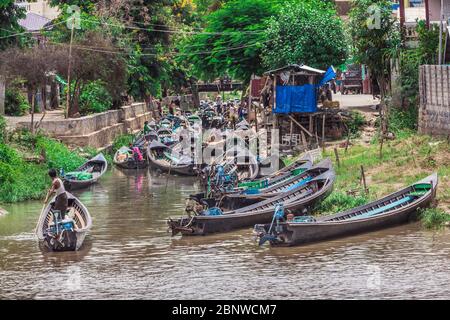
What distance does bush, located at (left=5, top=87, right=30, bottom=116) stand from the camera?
44.0m

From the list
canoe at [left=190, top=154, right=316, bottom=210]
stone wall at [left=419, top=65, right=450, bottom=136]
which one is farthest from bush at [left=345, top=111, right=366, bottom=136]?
canoe at [left=190, top=154, right=316, bottom=210]

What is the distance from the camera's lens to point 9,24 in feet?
128

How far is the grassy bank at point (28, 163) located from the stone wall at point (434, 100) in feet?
38.1

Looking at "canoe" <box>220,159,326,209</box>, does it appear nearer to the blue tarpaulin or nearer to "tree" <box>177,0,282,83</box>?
the blue tarpaulin

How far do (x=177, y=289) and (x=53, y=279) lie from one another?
2664mm

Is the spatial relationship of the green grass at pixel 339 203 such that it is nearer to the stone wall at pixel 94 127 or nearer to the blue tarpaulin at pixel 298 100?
the blue tarpaulin at pixel 298 100

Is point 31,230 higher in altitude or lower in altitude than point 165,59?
lower

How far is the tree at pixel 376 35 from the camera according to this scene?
37.3 meters

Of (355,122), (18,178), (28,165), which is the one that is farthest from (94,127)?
(18,178)

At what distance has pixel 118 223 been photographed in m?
25.9

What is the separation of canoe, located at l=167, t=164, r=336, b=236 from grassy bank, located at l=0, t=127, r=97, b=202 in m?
7.21

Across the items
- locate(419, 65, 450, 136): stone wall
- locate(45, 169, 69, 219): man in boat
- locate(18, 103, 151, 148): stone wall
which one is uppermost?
locate(419, 65, 450, 136): stone wall

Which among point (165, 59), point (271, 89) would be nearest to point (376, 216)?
point (271, 89)
